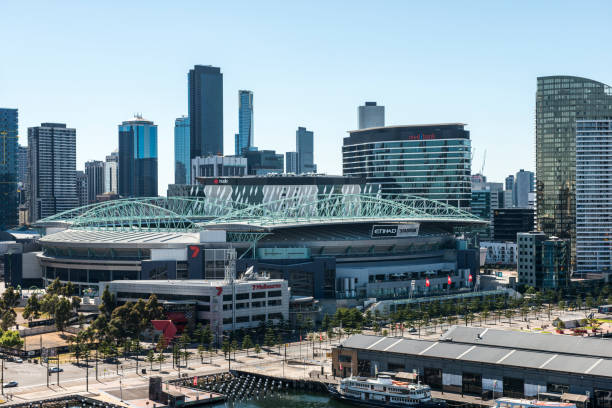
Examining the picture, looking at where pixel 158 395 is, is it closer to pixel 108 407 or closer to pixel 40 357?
pixel 108 407

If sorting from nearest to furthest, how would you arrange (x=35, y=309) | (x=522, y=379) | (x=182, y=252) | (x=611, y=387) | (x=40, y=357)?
1. (x=611, y=387)
2. (x=522, y=379)
3. (x=40, y=357)
4. (x=35, y=309)
5. (x=182, y=252)

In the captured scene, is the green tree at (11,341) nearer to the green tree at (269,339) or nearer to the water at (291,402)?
the green tree at (269,339)

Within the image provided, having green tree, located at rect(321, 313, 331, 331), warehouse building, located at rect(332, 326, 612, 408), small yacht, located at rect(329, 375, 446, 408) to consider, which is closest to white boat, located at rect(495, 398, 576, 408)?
warehouse building, located at rect(332, 326, 612, 408)

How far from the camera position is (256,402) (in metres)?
119

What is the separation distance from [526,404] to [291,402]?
103ft

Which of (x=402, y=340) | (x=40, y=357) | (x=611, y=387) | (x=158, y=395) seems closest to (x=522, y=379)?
(x=611, y=387)

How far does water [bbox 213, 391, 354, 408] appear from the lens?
116750mm

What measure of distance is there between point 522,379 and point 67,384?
60.3 m

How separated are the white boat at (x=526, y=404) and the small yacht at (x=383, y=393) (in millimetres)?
8664

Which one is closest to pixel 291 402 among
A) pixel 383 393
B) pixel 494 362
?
pixel 383 393

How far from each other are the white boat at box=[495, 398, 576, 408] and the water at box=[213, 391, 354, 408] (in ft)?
68.6

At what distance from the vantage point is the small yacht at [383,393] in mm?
112125

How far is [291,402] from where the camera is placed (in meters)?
119

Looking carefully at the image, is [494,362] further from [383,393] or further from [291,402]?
[291,402]
